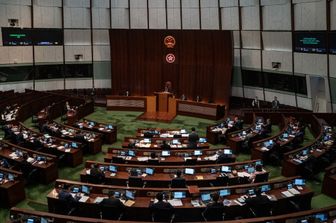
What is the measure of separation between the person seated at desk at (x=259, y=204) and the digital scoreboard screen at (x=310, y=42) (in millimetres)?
11153

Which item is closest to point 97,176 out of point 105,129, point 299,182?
point 299,182

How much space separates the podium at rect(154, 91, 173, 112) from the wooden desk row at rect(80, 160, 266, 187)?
10518 millimetres

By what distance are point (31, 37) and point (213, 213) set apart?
18332 millimetres

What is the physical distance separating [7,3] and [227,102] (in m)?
14.0

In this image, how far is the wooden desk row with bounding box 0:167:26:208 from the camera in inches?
393

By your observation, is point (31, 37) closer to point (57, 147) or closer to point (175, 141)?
point (57, 147)

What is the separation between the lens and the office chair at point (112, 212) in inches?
334

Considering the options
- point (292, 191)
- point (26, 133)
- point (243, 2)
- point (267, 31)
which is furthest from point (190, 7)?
point (292, 191)

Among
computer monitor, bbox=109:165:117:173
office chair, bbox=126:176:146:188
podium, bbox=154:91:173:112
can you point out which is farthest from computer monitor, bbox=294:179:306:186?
podium, bbox=154:91:173:112

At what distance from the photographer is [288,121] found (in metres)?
16.4

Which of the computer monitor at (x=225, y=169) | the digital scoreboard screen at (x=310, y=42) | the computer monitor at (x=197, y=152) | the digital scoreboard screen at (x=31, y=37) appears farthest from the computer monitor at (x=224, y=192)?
the digital scoreboard screen at (x=31, y=37)

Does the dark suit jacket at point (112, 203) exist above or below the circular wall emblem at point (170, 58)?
below

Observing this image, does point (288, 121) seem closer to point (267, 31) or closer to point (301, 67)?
point (301, 67)

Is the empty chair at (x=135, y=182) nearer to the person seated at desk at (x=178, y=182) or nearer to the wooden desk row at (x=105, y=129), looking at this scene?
the person seated at desk at (x=178, y=182)
